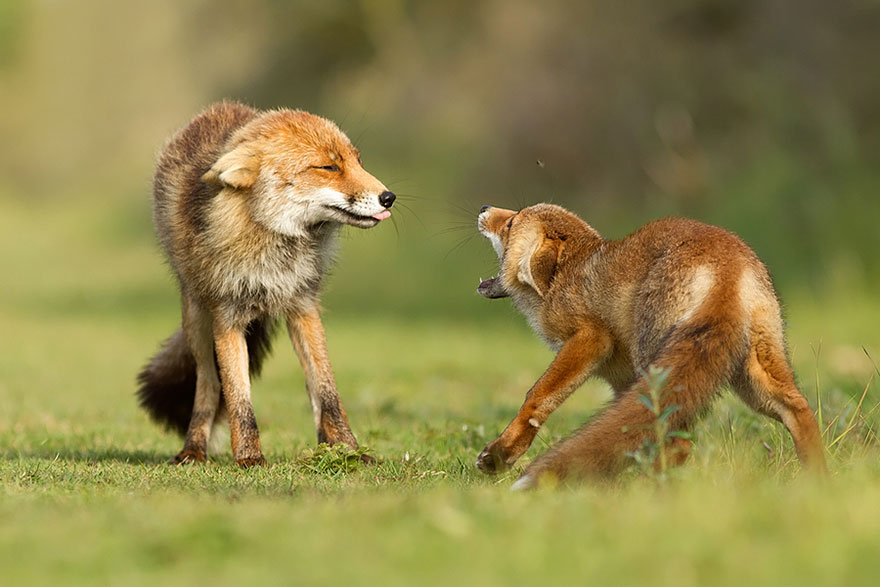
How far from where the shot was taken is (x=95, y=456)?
6523mm

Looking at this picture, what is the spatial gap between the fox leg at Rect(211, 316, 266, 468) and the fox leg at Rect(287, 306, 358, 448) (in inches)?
13.0

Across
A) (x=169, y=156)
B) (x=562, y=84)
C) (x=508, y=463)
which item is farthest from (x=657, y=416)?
(x=562, y=84)

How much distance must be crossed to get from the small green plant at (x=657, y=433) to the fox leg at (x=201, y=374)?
3261mm

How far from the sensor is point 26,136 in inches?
1626

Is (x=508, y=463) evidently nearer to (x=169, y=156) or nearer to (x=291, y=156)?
(x=291, y=156)

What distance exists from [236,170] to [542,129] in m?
12.7

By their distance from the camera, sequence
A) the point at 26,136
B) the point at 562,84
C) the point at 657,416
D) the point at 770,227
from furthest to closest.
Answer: the point at 26,136 < the point at 562,84 < the point at 770,227 < the point at 657,416

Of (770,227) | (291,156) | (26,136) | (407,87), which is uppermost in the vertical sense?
(26,136)

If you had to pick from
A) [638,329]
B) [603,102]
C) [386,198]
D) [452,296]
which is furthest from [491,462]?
[603,102]

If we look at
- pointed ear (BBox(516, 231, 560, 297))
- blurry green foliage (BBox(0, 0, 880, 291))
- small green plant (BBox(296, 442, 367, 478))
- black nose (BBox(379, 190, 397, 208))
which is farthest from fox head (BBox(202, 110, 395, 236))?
blurry green foliage (BBox(0, 0, 880, 291))

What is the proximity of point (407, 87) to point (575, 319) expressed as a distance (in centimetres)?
1854

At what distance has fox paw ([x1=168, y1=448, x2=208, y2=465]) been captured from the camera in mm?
6398

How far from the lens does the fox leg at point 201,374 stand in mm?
6797

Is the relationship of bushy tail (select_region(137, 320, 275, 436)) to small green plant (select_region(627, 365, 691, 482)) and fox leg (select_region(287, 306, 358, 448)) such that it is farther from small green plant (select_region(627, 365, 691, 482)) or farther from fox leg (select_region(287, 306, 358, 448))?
small green plant (select_region(627, 365, 691, 482))
